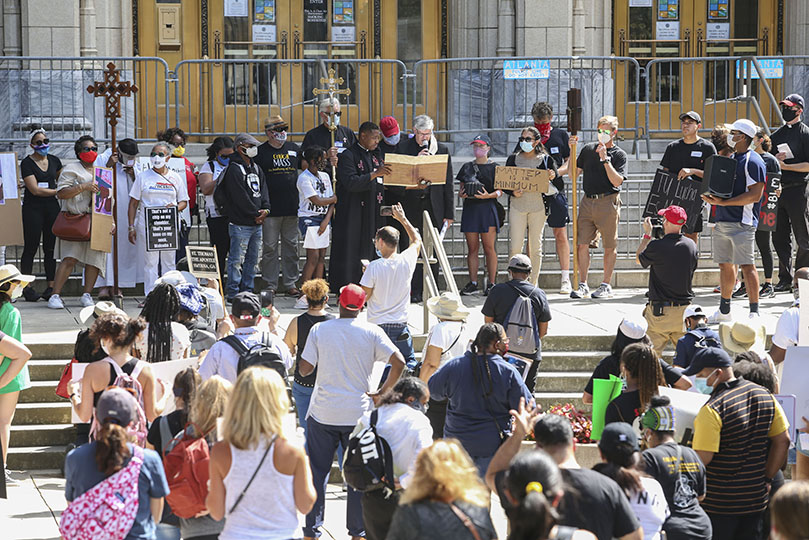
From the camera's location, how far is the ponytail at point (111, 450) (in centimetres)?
603

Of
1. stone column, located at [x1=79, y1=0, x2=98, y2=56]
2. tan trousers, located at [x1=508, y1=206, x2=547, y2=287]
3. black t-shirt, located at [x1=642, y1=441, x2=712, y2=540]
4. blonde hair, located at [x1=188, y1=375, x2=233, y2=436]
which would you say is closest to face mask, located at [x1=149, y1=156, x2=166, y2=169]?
tan trousers, located at [x1=508, y1=206, x2=547, y2=287]

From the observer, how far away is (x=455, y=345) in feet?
30.8

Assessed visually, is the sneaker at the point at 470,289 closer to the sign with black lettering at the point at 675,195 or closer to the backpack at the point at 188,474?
the sign with black lettering at the point at 675,195

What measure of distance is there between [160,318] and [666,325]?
4.48 metres

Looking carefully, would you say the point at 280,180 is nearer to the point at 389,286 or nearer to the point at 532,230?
the point at 532,230

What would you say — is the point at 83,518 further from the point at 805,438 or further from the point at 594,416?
the point at 805,438

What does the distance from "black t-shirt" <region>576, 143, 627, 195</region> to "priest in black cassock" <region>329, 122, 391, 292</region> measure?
2.21 metres

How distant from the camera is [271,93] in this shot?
17609mm

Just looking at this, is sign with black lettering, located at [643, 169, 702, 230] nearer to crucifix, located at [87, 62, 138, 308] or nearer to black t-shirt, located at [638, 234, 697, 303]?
black t-shirt, located at [638, 234, 697, 303]

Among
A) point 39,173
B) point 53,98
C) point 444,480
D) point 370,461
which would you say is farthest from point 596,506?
point 53,98

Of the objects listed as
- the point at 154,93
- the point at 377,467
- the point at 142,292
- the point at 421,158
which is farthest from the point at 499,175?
the point at 377,467

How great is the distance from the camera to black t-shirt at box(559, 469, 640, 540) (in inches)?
221

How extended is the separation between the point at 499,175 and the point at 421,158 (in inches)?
40.3

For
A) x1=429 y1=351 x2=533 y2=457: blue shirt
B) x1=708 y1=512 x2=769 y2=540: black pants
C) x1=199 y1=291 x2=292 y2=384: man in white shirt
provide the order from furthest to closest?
x1=199 y1=291 x2=292 y2=384: man in white shirt → x1=429 y1=351 x2=533 y2=457: blue shirt → x1=708 y1=512 x2=769 y2=540: black pants
